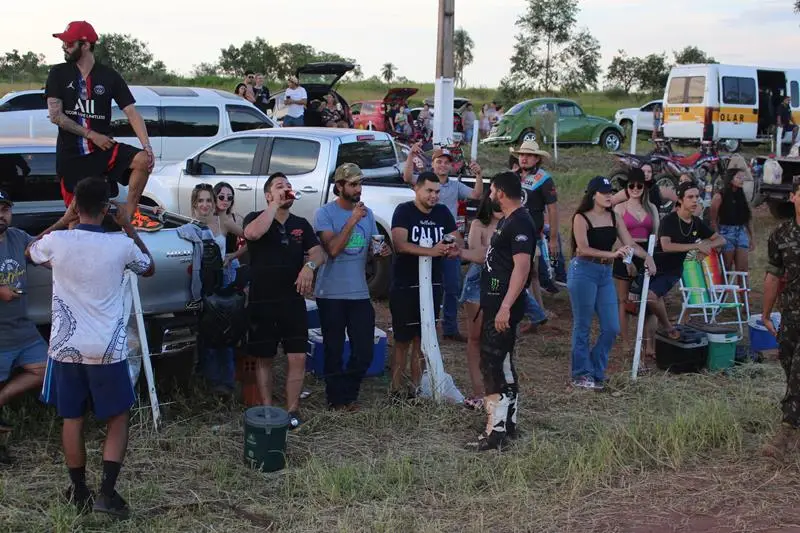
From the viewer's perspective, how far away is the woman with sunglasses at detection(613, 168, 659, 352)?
27.5 ft

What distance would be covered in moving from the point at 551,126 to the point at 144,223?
66.6 feet

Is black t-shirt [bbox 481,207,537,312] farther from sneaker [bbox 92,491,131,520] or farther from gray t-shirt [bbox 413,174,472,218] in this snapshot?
gray t-shirt [bbox 413,174,472,218]

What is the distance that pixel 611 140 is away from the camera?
88.4ft

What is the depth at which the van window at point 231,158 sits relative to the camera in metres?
10.5

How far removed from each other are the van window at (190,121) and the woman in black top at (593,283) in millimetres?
8875

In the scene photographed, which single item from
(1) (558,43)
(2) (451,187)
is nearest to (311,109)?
(2) (451,187)

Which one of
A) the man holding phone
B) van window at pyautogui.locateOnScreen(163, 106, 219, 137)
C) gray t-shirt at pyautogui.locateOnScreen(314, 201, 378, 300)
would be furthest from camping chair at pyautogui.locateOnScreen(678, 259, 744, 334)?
van window at pyautogui.locateOnScreen(163, 106, 219, 137)

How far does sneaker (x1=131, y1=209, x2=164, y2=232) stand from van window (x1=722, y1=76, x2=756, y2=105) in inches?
835

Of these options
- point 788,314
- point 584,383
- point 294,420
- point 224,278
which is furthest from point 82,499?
point 788,314

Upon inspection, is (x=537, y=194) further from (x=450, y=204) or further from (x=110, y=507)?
(x=110, y=507)

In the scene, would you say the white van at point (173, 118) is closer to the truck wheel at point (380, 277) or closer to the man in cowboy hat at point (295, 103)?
the man in cowboy hat at point (295, 103)

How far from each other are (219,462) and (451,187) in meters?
4.36

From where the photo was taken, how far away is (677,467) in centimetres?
559

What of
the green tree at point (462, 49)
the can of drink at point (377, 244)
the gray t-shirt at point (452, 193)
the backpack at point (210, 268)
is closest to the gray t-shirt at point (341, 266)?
the can of drink at point (377, 244)
